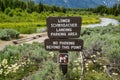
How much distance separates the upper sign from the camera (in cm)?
1032

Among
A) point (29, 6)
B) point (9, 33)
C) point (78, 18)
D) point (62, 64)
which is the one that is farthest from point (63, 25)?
point (29, 6)

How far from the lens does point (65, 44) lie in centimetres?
1034

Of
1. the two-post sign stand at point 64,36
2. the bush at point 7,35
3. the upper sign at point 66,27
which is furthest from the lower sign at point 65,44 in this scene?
the bush at point 7,35

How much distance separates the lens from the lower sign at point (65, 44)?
33.7 ft

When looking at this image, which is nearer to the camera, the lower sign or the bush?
the lower sign

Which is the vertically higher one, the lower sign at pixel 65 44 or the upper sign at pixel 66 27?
the upper sign at pixel 66 27

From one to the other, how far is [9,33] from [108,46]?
43.0ft

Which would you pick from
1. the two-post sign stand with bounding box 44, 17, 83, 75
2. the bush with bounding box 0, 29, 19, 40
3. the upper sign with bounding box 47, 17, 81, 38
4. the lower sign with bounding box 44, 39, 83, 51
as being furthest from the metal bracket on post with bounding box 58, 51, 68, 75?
the bush with bounding box 0, 29, 19, 40

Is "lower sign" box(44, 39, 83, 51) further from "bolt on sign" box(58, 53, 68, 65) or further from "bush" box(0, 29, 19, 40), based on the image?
"bush" box(0, 29, 19, 40)

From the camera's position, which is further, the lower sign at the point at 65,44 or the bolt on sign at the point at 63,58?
the bolt on sign at the point at 63,58

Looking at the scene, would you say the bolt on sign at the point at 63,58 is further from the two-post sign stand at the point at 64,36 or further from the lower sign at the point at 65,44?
the lower sign at the point at 65,44

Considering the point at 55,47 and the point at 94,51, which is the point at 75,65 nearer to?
the point at 55,47

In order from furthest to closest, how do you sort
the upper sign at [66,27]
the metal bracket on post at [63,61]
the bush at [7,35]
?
the bush at [7,35]
the upper sign at [66,27]
the metal bracket on post at [63,61]

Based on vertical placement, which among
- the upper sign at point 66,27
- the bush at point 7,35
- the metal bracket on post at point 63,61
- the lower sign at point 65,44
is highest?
the upper sign at point 66,27
